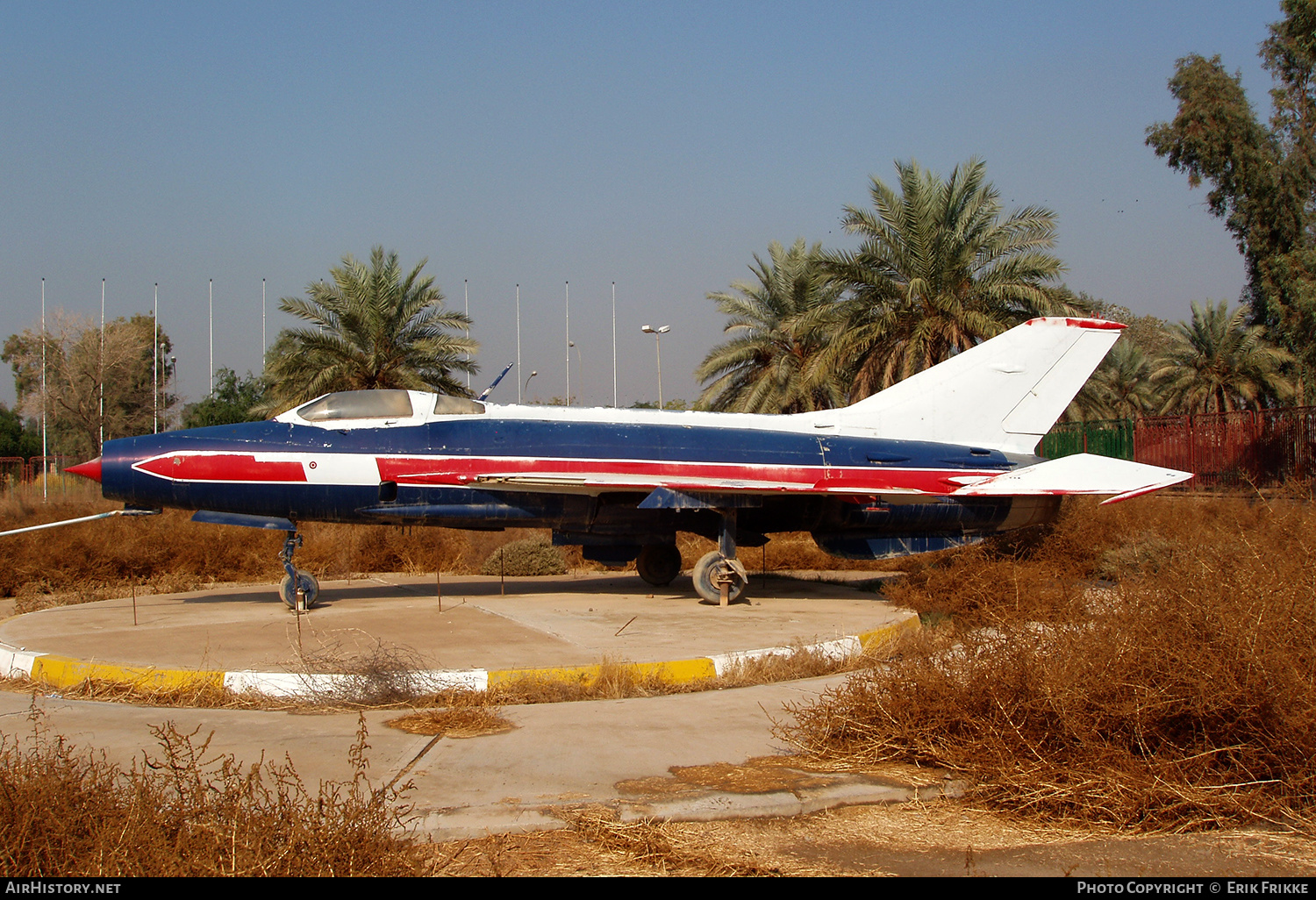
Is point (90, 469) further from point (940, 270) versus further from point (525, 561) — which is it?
point (940, 270)

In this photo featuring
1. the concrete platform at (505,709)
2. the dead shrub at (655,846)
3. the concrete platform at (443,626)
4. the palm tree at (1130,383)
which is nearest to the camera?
the dead shrub at (655,846)

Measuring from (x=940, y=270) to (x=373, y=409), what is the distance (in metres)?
15.7

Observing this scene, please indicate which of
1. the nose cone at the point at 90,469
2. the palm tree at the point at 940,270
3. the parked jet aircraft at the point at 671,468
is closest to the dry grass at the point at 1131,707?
the parked jet aircraft at the point at 671,468

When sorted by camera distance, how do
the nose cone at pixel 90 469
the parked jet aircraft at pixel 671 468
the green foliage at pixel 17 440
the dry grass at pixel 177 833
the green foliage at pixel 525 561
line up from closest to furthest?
the dry grass at pixel 177 833
the nose cone at pixel 90 469
the parked jet aircraft at pixel 671 468
the green foliage at pixel 525 561
the green foliage at pixel 17 440

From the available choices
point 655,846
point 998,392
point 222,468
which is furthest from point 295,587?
point 998,392

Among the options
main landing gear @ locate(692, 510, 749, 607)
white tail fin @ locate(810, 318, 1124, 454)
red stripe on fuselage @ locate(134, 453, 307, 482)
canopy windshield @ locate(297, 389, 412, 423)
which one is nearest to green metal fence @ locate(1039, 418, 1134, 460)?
white tail fin @ locate(810, 318, 1124, 454)

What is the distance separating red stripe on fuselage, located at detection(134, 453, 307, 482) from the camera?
1177 centimetres

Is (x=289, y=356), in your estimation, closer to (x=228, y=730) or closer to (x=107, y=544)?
(x=107, y=544)

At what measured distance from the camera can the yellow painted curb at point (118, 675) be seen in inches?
315

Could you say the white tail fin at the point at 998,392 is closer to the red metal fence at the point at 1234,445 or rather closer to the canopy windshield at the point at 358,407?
the canopy windshield at the point at 358,407

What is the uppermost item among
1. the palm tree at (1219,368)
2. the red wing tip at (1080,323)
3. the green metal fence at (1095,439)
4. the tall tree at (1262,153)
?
the tall tree at (1262,153)

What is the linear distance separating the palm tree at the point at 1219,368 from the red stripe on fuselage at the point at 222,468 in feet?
127

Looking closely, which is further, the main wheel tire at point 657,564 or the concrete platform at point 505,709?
the main wheel tire at point 657,564

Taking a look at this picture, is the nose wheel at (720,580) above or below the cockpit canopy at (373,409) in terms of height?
below
